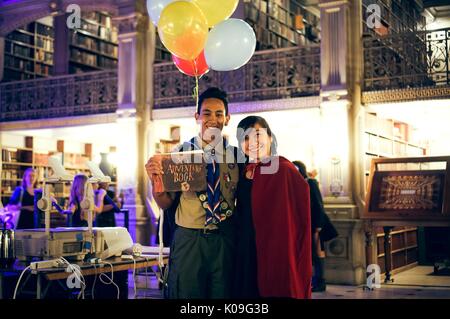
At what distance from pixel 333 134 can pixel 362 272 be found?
1827mm

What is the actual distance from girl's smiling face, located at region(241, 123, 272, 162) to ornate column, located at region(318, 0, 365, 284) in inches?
212

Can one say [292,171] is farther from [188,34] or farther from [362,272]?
[362,272]

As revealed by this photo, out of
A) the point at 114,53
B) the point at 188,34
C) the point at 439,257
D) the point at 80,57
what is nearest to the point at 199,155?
the point at 188,34

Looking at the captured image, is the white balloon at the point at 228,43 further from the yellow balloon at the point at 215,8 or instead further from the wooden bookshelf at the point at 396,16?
the wooden bookshelf at the point at 396,16

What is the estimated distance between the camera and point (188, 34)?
3932 mm

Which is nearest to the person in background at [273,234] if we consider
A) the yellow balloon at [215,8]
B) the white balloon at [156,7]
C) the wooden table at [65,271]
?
the wooden table at [65,271]

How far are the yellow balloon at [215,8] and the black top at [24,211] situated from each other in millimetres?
4985

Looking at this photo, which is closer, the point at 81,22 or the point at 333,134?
the point at 333,134

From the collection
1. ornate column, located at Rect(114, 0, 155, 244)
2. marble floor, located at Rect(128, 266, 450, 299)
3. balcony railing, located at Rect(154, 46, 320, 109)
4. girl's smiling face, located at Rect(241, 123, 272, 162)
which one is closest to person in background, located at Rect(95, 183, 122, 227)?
marble floor, located at Rect(128, 266, 450, 299)

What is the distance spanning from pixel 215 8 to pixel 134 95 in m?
5.90

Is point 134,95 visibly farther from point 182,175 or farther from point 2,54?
point 182,175

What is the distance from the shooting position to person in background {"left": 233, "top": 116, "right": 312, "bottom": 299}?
2779 millimetres

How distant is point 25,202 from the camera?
8414 mm

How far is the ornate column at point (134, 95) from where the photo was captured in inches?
386
